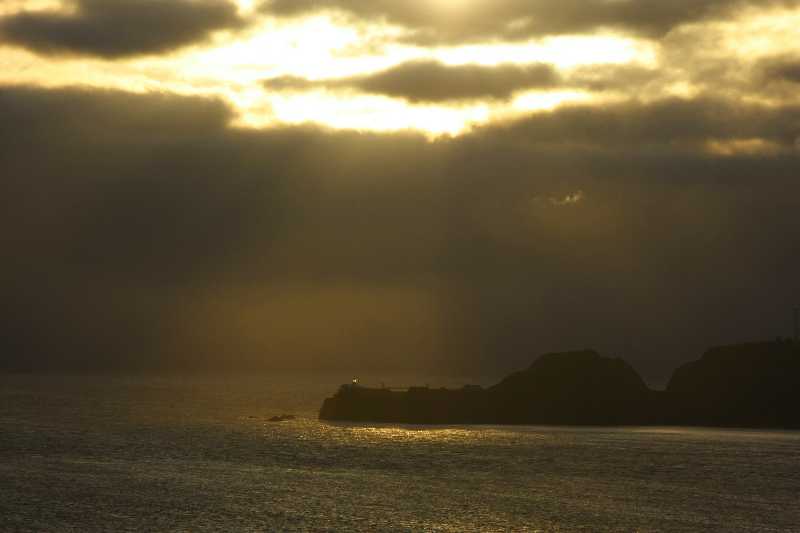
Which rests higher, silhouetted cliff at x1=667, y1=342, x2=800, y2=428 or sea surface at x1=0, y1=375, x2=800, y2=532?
silhouetted cliff at x1=667, y1=342, x2=800, y2=428

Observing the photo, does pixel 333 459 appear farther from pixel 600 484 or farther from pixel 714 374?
pixel 714 374

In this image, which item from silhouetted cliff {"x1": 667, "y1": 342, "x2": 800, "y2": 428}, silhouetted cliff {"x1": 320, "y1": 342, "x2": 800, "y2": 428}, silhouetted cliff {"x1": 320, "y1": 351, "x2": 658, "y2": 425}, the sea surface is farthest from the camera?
silhouetted cliff {"x1": 320, "y1": 351, "x2": 658, "y2": 425}

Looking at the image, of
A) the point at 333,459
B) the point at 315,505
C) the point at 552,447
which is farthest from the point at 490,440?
the point at 315,505

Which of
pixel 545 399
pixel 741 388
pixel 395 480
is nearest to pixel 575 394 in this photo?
pixel 545 399

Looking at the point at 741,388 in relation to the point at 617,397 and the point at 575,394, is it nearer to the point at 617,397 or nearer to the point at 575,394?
the point at 617,397

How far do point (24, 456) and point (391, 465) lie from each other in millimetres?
44343

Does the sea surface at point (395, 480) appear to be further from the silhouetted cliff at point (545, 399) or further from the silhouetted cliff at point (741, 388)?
the silhouetted cliff at point (545, 399)

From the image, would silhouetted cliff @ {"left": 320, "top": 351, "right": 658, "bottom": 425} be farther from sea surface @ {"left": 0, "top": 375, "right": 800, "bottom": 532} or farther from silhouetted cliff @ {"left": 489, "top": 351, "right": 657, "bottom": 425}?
sea surface @ {"left": 0, "top": 375, "right": 800, "bottom": 532}

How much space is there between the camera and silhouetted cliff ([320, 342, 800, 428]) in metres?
180

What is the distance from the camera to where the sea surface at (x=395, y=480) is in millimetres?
73812

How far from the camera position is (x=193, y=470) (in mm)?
108312

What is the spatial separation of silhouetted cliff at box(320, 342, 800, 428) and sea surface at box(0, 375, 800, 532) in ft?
42.7

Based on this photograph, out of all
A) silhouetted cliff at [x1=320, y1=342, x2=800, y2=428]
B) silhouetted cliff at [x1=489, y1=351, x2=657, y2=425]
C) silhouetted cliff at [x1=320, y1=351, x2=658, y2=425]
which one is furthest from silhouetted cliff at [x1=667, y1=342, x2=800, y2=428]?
silhouetted cliff at [x1=489, y1=351, x2=657, y2=425]

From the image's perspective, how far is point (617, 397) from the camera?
621 feet
